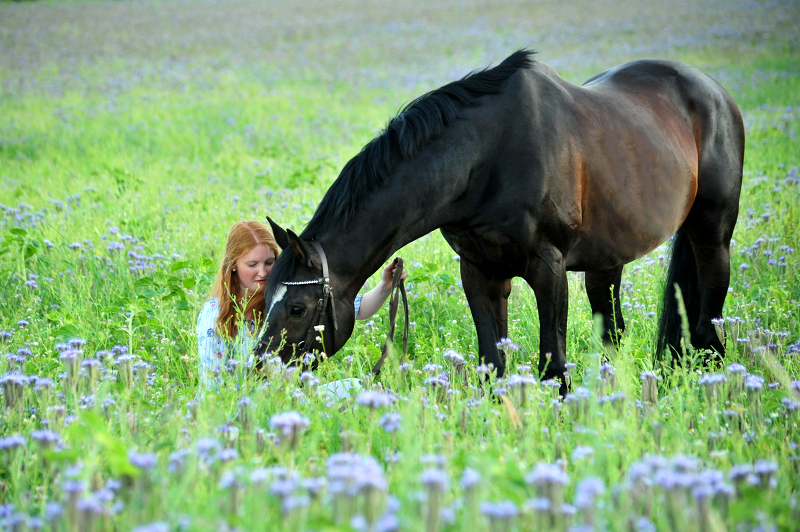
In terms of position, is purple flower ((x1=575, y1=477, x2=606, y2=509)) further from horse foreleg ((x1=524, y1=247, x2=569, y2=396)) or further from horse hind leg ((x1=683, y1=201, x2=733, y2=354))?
horse hind leg ((x1=683, y1=201, x2=733, y2=354))

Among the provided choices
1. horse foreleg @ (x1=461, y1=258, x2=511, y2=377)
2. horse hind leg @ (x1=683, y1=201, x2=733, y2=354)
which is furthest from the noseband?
horse hind leg @ (x1=683, y1=201, x2=733, y2=354)

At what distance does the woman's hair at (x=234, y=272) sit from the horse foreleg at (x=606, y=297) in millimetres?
2112

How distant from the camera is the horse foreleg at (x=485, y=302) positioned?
3693 millimetres

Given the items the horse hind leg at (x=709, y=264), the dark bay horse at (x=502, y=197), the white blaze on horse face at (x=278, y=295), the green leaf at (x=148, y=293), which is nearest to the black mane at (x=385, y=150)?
the dark bay horse at (x=502, y=197)

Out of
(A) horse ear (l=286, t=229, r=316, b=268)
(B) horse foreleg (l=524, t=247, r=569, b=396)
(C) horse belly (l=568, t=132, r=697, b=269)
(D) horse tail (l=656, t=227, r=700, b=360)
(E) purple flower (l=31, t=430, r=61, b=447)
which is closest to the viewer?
(E) purple flower (l=31, t=430, r=61, b=447)

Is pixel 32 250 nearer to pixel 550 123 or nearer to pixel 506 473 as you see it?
pixel 550 123

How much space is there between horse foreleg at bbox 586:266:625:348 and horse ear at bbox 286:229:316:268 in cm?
222

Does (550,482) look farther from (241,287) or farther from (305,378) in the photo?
(241,287)

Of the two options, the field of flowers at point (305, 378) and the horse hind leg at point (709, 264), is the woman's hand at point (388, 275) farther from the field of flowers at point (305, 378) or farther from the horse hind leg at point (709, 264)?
the horse hind leg at point (709, 264)

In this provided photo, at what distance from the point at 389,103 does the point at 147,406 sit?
13268mm

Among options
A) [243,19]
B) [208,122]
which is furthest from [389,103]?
[243,19]

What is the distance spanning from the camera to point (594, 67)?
60.1 ft

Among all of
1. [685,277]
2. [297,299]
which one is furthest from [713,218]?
[297,299]

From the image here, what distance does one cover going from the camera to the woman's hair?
3701 millimetres
